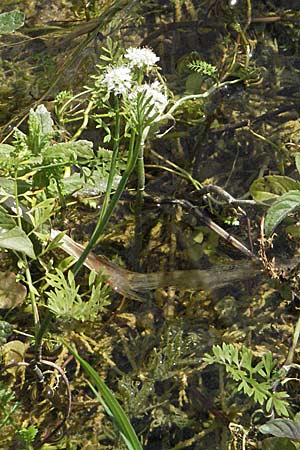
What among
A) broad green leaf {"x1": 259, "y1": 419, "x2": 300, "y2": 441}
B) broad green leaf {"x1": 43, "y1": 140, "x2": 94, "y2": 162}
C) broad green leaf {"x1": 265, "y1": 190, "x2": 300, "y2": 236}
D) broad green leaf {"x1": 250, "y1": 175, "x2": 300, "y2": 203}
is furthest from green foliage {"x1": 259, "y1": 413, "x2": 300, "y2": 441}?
broad green leaf {"x1": 43, "y1": 140, "x2": 94, "y2": 162}

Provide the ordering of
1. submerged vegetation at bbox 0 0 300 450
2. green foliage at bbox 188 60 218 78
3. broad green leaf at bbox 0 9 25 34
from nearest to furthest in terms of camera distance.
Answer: submerged vegetation at bbox 0 0 300 450 → broad green leaf at bbox 0 9 25 34 → green foliage at bbox 188 60 218 78

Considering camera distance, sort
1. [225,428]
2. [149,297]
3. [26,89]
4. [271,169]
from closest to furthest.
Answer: [225,428] → [149,297] → [271,169] → [26,89]

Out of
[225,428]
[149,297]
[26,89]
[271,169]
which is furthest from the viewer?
[26,89]

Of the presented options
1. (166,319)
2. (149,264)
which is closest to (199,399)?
(166,319)

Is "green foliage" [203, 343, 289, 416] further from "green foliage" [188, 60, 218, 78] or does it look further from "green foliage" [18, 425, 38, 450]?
"green foliage" [188, 60, 218, 78]

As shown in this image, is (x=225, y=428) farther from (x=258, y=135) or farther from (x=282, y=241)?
(x=258, y=135)

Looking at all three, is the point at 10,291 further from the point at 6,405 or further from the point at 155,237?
the point at 155,237

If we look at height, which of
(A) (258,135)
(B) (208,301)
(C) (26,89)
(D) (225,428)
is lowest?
(D) (225,428)

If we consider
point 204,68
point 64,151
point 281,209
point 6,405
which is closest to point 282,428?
point 281,209
